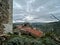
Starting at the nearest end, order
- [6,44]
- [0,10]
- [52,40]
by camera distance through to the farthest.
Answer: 1. [6,44]
2. [52,40]
3. [0,10]

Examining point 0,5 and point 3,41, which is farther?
point 0,5

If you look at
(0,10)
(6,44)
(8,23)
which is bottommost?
(6,44)

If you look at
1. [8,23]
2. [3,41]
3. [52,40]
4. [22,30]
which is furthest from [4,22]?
[52,40]

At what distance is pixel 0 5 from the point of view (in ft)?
20.1

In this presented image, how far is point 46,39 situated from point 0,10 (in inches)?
66.3

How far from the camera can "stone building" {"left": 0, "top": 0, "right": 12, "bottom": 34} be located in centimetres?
617

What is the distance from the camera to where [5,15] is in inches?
246

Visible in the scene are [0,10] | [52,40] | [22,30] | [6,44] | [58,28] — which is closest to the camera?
[6,44]

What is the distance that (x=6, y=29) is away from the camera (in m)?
6.36

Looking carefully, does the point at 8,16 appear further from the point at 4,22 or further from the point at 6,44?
the point at 6,44

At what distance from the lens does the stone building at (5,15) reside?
617 cm

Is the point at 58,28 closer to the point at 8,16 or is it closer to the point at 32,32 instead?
the point at 32,32

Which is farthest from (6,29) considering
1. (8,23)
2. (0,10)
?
(0,10)

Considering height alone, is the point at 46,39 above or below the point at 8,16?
below
